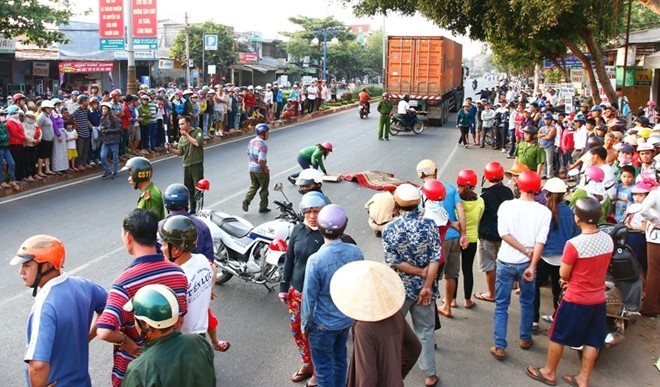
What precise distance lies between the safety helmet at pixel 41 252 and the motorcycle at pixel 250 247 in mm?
3266

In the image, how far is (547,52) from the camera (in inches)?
887

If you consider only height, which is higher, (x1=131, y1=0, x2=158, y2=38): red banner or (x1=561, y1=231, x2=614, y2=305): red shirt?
(x1=131, y1=0, x2=158, y2=38): red banner

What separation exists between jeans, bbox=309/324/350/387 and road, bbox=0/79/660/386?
0.70 metres

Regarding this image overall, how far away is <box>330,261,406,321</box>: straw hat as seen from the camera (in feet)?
11.0

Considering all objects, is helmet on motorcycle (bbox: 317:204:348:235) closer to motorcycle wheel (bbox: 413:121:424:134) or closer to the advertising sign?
the advertising sign

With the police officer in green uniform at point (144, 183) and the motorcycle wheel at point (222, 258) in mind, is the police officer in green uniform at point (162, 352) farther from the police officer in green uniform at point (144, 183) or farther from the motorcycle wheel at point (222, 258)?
the motorcycle wheel at point (222, 258)

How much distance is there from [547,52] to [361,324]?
21386 millimetres

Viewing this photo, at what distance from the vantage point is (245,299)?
702 centimetres

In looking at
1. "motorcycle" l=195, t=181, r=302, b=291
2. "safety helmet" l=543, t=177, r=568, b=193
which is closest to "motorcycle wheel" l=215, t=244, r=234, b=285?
"motorcycle" l=195, t=181, r=302, b=291

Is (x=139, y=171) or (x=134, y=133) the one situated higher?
(x=139, y=171)

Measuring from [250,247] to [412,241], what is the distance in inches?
112

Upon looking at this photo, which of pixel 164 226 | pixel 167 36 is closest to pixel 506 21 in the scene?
pixel 164 226

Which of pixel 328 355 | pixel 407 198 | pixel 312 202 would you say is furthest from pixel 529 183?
pixel 328 355

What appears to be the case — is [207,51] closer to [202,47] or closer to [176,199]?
[202,47]
